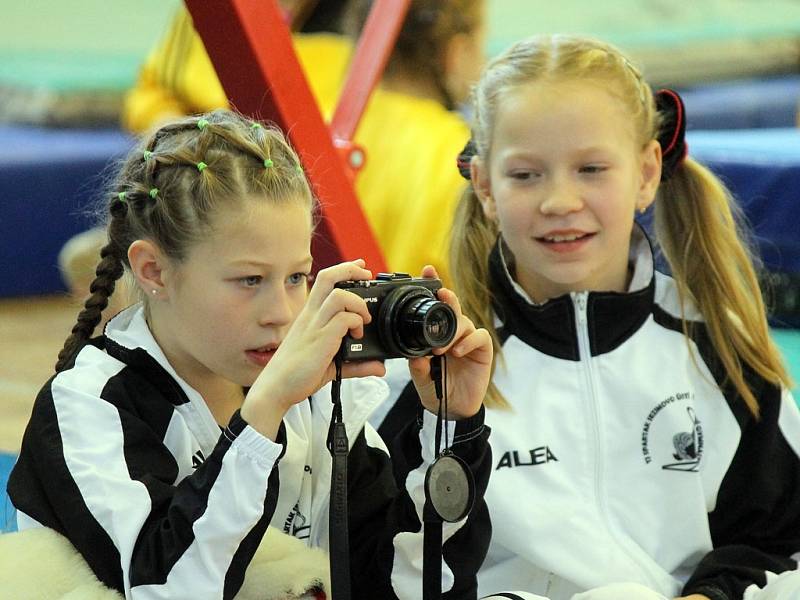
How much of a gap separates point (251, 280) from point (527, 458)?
42 centimetres

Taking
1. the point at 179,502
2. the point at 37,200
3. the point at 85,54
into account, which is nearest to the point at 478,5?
the point at 37,200

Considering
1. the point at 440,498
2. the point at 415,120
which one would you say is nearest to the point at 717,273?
the point at 440,498

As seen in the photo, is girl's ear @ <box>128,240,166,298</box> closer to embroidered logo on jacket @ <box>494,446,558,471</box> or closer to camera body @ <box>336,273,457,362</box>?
camera body @ <box>336,273,457,362</box>

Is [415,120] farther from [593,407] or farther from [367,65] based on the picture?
[593,407]

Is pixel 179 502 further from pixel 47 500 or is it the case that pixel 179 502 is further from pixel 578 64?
pixel 578 64

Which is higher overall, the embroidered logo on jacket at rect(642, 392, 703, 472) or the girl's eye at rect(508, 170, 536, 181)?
the girl's eye at rect(508, 170, 536, 181)

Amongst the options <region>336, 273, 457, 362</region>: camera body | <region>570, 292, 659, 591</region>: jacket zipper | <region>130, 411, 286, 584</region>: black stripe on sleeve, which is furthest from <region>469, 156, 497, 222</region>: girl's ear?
<region>130, 411, 286, 584</region>: black stripe on sleeve

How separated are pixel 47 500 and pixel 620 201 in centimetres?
71

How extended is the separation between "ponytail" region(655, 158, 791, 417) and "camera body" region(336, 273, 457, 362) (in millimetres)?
487

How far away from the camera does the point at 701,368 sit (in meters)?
1.50

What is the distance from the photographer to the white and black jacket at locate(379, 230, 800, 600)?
1417mm

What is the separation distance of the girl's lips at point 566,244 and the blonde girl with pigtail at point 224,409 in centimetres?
28

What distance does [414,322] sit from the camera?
112cm

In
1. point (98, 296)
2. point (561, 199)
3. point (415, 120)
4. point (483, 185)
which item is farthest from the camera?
point (415, 120)
